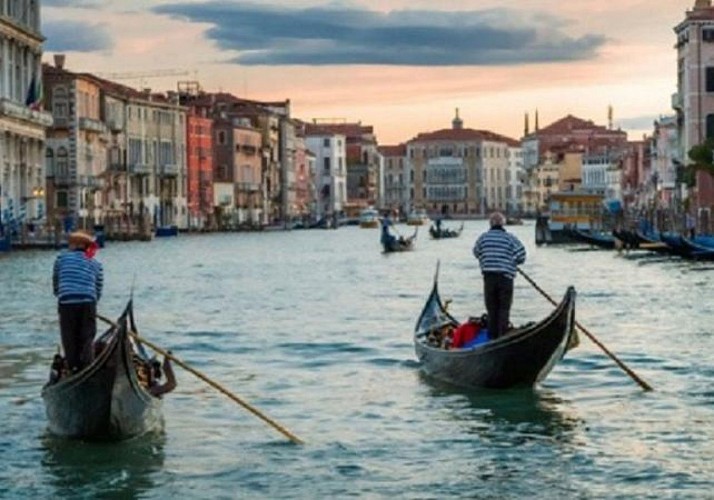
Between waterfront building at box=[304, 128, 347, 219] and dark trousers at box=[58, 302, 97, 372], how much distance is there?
89889mm

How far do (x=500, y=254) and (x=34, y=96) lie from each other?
114 feet

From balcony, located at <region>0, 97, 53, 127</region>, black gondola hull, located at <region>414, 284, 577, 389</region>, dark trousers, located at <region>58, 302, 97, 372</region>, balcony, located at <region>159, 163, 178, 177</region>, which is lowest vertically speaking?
black gondola hull, located at <region>414, 284, 577, 389</region>

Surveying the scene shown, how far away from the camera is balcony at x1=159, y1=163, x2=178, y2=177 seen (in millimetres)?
62594

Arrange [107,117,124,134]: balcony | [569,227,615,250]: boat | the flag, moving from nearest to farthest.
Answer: [569,227,615,250]: boat
the flag
[107,117,124,134]: balcony

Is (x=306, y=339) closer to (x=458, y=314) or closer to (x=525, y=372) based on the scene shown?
(x=458, y=314)

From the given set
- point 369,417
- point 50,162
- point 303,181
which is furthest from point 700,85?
point 303,181

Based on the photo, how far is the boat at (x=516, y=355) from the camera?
9918mm

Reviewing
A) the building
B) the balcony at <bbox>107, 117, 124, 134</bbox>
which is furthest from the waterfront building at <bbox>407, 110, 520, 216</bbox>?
the building

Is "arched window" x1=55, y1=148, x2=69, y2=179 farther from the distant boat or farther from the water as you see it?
the water

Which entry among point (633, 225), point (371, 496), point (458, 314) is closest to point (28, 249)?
point (633, 225)

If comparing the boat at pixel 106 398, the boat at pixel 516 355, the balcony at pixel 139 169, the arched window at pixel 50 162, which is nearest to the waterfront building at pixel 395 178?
the balcony at pixel 139 169

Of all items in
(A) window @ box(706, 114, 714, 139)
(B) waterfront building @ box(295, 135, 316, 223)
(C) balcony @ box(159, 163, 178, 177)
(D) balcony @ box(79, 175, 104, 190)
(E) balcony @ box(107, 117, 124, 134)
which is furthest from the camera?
(B) waterfront building @ box(295, 135, 316, 223)

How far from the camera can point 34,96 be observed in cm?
4369

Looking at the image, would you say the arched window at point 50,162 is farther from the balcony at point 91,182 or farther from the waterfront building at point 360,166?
the waterfront building at point 360,166
